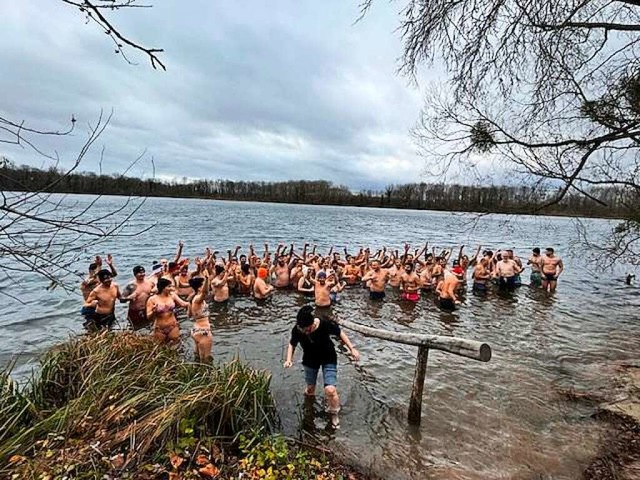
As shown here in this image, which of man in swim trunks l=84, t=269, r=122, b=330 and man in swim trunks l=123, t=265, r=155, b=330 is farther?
man in swim trunks l=123, t=265, r=155, b=330

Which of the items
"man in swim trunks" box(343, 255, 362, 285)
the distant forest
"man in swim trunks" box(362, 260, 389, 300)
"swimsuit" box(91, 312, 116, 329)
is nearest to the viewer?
the distant forest

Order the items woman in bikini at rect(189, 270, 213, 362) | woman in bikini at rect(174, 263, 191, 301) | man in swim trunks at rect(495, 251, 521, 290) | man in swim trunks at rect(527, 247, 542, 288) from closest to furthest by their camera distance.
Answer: woman in bikini at rect(189, 270, 213, 362), woman in bikini at rect(174, 263, 191, 301), man in swim trunks at rect(495, 251, 521, 290), man in swim trunks at rect(527, 247, 542, 288)

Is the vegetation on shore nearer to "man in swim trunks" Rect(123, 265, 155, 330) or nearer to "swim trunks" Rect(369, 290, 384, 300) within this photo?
"man in swim trunks" Rect(123, 265, 155, 330)

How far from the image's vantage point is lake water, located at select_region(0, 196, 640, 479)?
5.41m

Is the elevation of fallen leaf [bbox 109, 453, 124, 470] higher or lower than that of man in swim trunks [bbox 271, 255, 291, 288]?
higher

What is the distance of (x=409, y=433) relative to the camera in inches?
232

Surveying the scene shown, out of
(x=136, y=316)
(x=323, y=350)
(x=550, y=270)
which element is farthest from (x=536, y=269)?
(x=136, y=316)

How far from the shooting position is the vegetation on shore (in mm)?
4000

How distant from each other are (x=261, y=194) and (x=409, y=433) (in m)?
143

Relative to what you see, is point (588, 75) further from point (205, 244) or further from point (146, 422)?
point (205, 244)

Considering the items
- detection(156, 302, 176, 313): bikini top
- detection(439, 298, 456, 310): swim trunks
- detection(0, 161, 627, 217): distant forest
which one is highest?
detection(0, 161, 627, 217): distant forest

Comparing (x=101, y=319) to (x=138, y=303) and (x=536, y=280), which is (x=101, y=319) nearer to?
(x=138, y=303)

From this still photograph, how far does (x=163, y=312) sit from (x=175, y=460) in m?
4.41

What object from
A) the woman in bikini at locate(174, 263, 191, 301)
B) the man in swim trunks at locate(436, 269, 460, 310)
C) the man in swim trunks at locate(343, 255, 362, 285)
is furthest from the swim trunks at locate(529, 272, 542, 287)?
the woman in bikini at locate(174, 263, 191, 301)
